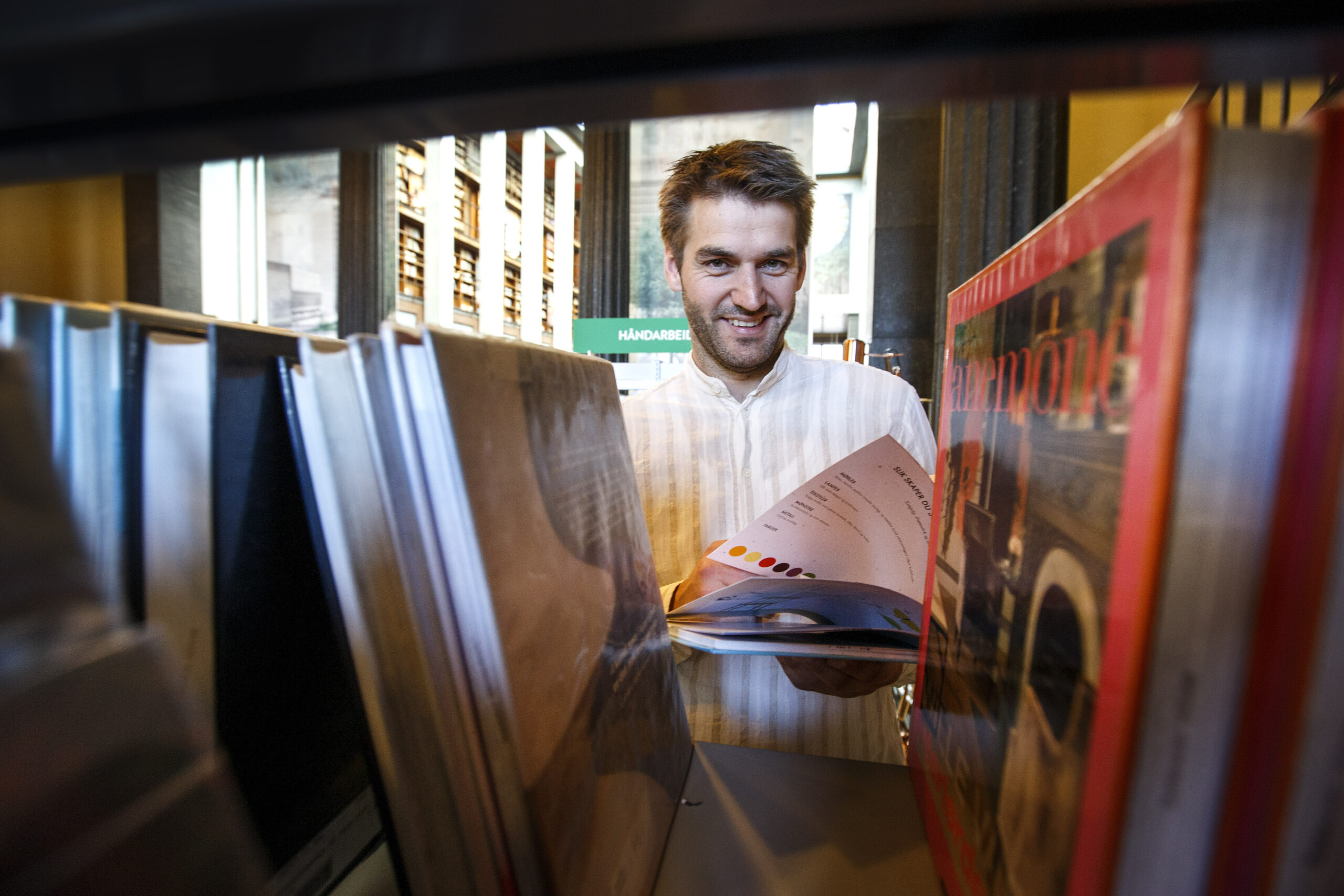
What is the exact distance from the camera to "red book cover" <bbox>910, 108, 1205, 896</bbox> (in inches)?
5.8

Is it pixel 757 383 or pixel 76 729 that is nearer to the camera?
pixel 76 729

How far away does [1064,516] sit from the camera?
0.68 ft

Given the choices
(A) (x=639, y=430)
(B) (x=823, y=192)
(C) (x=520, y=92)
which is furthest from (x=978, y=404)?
(B) (x=823, y=192)

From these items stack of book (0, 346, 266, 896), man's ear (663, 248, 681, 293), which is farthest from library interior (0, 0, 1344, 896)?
man's ear (663, 248, 681, 293)

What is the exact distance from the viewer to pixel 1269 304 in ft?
0.43

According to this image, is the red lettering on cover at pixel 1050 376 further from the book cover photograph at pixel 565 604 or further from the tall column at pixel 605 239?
the tall column at pixel 605 239

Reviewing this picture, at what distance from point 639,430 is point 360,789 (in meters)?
1.21

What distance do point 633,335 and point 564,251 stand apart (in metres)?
5.78

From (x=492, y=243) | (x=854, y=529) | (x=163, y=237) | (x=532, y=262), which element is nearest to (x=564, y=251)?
(x=532, y=262)

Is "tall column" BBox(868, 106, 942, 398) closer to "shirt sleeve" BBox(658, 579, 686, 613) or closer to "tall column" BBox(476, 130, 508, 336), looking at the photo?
"shirt sleeve" BBox(658, 579, 686, 613)

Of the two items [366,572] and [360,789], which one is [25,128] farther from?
[360,789]

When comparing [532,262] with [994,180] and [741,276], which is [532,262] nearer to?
[994,180]

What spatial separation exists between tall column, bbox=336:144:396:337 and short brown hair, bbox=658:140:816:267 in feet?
10.7

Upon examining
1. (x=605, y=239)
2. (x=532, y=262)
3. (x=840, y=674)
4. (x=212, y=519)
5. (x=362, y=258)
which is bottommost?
(x=840, y=674)
